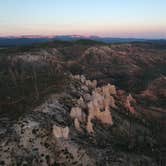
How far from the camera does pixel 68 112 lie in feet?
149

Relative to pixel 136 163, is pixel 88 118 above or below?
above

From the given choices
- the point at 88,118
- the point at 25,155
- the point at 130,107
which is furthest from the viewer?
the point at 130,107

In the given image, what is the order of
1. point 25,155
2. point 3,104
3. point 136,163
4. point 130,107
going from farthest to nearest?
point 130,107
point 3,104
point 136,163
point 25,155

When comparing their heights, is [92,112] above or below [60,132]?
below

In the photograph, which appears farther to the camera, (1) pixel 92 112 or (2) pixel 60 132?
(1) pixel 92 112

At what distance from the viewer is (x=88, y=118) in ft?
141

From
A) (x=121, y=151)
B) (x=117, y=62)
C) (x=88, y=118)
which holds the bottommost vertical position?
(x=117, y=62)

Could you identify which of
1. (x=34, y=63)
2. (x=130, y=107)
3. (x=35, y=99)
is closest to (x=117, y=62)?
(x=34, y=63)

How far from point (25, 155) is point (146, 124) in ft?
91.8

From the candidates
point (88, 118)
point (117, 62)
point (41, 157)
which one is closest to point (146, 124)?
point (88, 118)

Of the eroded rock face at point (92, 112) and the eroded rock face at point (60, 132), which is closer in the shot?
the eroded rock face at point (60, 132)

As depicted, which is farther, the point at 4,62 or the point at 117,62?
the point at 117,62

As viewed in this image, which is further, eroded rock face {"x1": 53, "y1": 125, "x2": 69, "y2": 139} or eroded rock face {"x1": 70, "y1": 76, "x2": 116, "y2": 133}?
eroded rock face {"x1": 70, "y1": 76, "x2": 116, "y2": 133}

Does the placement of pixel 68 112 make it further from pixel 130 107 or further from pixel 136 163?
pixel 130 107
